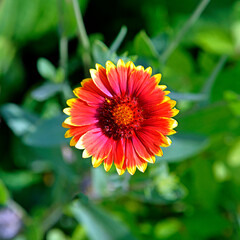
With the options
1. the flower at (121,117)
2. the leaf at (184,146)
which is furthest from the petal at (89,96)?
the leaf at (184,146)

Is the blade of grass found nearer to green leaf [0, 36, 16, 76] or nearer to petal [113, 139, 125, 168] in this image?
petal [113, 139, 125, 168]

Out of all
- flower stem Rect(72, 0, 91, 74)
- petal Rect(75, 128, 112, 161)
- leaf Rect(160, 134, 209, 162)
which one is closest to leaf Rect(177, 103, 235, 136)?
leaf Rect(160, 134, 209, 162)

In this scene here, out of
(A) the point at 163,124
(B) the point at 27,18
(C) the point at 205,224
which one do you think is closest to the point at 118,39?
(A) the point at 163,124

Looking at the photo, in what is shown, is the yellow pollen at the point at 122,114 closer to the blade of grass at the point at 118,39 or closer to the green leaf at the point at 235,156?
the blade of grass at the point at 118,39

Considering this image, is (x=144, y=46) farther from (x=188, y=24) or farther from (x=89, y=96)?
(x=89, y=96)

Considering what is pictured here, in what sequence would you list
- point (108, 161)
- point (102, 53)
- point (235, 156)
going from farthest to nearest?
point (235, 156) → point (102, 53) → point (108, 161)

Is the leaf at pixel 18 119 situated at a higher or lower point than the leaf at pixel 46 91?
lower
